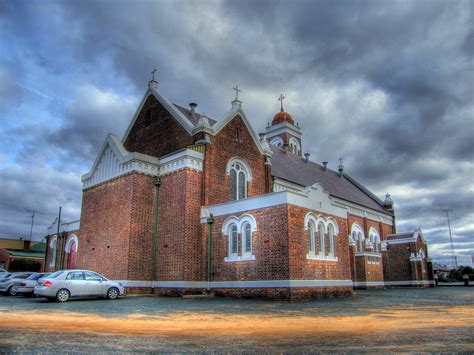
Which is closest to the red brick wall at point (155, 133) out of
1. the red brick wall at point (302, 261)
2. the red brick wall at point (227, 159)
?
the red brick wall at point (227, 159)

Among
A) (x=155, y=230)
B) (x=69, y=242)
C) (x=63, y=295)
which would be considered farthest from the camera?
(x=69, y=242)

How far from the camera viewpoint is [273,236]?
2078 centimetres

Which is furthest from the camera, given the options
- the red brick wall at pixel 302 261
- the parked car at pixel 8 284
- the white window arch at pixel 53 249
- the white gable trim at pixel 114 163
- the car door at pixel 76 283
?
the white window arch at pixel 53 249

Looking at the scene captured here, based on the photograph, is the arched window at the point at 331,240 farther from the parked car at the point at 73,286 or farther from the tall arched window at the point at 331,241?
the parked car at the point at 73,286

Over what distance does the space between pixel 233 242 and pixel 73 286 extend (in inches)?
345

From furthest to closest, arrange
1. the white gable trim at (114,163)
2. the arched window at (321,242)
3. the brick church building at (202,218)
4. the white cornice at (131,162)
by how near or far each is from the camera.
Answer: the white gable trim at (114,163) → the white cornice at (131,162) → the arched window at (321,242) → the brick church building at (202,218)

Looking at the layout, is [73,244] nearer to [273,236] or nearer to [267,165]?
[267,165]

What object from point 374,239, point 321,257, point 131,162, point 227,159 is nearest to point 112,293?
point 131,162

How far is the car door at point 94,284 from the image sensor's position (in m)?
18.5

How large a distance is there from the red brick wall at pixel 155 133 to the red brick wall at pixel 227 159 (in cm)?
193

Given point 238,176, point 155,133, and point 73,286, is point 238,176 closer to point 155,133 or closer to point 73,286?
point 155,133

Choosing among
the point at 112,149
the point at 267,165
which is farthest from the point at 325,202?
the point at 112,149

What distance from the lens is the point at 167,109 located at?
2847cm

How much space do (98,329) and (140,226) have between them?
49.4ft
